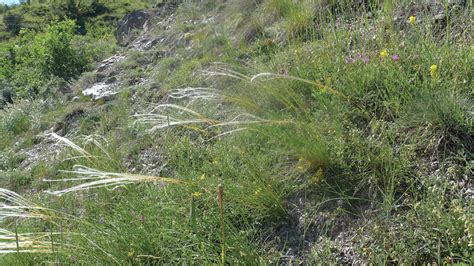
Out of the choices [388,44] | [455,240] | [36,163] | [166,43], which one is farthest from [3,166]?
[455,240]

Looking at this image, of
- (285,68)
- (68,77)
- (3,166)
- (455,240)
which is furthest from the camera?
(68,77)

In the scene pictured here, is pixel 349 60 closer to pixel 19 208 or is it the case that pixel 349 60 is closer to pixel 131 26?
pixel 19 208

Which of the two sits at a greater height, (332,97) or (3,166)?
(332,97)

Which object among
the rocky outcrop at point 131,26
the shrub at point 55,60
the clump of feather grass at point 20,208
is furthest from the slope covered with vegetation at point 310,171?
the shrub at point 55,60

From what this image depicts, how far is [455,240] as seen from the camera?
5.54 feet

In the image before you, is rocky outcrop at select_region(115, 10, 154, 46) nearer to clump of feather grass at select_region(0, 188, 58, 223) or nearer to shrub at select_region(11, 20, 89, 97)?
shrub at select_region(11, 20, 89, 97)

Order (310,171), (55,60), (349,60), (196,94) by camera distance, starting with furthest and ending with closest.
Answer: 1. (55,60)
2. (196,94)
3. (349,60)
4. (310,171)

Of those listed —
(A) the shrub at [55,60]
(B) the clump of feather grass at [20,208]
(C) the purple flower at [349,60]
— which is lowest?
(A) the shrub at [55,60]

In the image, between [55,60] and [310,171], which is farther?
[55,60]

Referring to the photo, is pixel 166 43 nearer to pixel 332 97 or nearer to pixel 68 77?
pixel 68 77

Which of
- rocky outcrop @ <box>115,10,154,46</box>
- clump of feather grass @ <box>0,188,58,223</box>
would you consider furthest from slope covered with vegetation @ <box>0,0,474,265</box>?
rocky outcrop @ <box>115,10,154,46</box>

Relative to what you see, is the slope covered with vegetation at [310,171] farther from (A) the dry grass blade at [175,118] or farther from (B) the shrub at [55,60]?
(B) the shrub at [55,60]

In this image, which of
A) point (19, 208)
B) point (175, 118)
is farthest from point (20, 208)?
point (175, 118)

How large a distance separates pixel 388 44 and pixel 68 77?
8085mm
